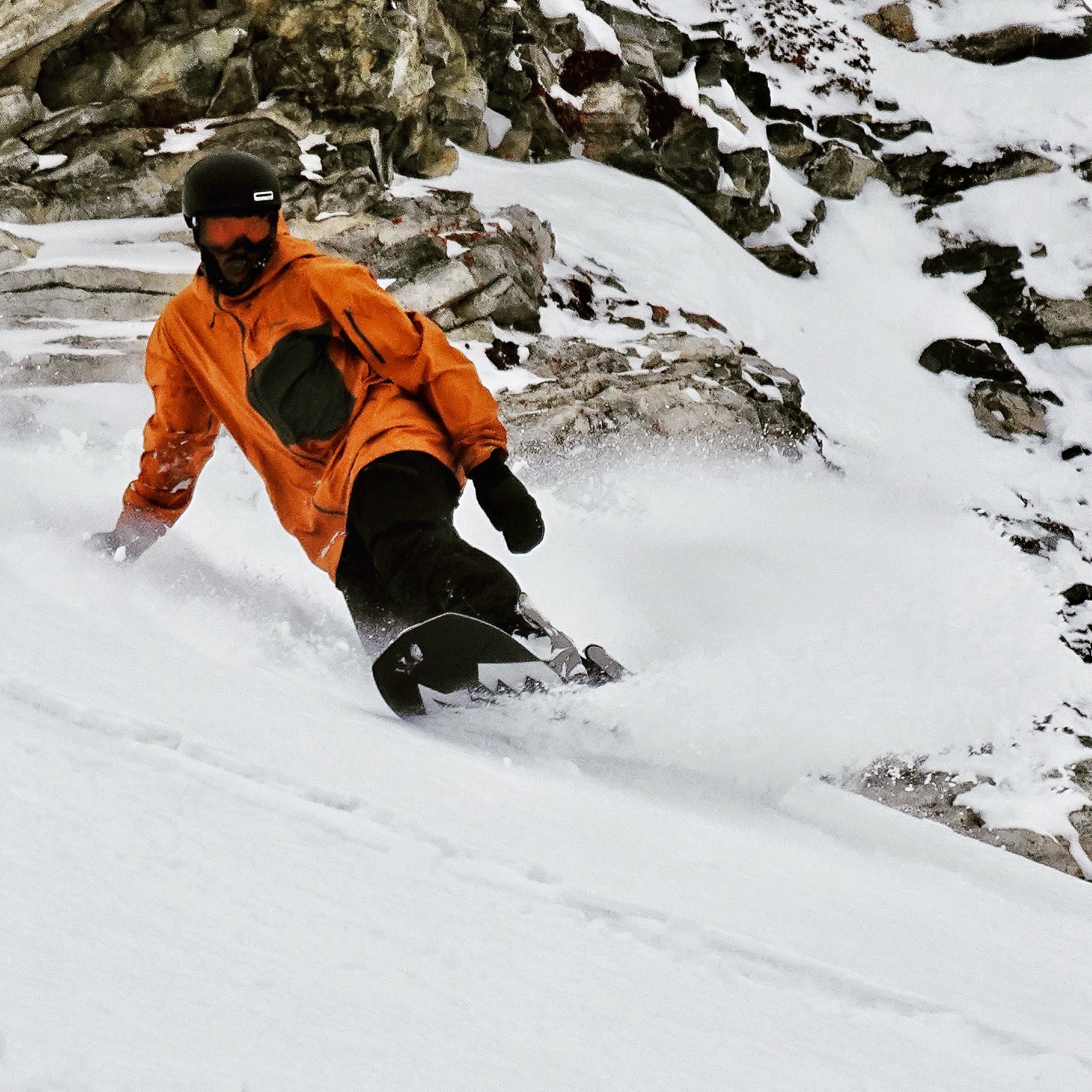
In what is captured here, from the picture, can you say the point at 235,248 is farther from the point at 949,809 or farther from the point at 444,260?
the point at 444,260

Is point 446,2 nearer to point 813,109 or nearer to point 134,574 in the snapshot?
point 813,109

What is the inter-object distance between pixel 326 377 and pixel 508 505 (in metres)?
0.67

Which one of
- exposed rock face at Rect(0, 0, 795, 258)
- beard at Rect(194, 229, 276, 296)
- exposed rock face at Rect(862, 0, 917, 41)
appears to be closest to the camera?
beard at Rect(194, 229, 276, 296)

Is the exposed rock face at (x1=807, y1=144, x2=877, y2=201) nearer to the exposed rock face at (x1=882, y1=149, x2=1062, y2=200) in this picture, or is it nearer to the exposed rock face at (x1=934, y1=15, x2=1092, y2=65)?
the exposed rock face at (x1=882, y1=149, x2=1062, y2=200)

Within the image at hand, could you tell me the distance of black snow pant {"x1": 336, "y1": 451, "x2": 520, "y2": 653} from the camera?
8.27ft

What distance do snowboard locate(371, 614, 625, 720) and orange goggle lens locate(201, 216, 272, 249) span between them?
1.27m

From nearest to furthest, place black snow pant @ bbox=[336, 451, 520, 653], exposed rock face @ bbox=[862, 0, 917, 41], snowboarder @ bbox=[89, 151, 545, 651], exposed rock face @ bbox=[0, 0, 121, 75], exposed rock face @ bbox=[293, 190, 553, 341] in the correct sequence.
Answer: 1. black snow pant @ bbox=[336, 451, 520, 653]
2. snowboarder @ bbox=[89, 151, 545, 651]
3. exposed rock face @ bbox=[0, 0, 121, 75]
4. exposed rock face @ bbox=[293, 190, 553, 341]
5. exposed rock face @ bbox=[862, 0, 917, 41]

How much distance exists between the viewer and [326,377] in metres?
3.00

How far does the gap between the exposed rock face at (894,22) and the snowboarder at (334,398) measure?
557 inches

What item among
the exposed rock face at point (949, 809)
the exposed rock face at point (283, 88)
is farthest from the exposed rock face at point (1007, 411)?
the exposed rock face at point (949, 809)

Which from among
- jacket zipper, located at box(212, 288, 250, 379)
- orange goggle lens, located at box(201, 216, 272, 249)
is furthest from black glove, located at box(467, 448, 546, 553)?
orange goggle lens, located at box(201, 216, 272, 249)

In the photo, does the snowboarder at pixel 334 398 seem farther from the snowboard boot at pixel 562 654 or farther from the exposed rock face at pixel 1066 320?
the exposed rock face at pixel 1066 320

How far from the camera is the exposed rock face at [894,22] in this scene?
14477 mm

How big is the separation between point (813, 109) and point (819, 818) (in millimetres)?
12554
